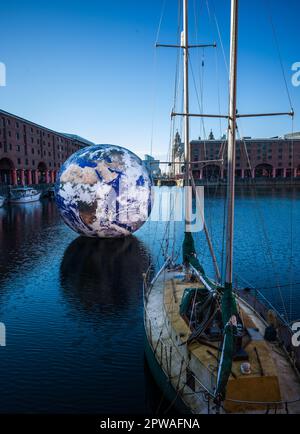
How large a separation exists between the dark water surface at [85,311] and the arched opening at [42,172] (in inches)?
2631

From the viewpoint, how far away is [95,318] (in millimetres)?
13883

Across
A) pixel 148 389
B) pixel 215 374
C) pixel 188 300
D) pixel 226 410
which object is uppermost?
pixel 188 300

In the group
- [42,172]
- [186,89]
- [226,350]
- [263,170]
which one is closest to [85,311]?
[226,350]

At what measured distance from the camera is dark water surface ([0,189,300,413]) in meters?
9.36

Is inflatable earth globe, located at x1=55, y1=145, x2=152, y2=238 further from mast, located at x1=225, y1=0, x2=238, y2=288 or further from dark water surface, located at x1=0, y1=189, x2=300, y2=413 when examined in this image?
mast, located at x1=225, y1=0, x2=238, y2=288

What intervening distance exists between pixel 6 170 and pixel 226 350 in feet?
260

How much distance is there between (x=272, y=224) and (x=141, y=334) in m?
28.1

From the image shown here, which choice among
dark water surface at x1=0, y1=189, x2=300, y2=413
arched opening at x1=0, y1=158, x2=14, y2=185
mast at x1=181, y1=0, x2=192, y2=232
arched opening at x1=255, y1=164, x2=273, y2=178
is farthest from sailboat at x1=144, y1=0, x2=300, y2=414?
arched opening at x1=255, y1=164, x2=273, y2=178

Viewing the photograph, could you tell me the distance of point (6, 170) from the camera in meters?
76.8

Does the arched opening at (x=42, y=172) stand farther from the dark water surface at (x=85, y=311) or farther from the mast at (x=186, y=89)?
the mast at (x=186, y=89)

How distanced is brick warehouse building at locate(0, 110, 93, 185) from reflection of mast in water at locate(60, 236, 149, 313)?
53.6 m

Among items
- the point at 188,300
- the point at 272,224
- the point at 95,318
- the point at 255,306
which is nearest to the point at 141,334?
the point at 95,318

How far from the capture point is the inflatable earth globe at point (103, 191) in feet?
75.7

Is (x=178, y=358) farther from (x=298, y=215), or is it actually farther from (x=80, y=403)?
(x=298, y=215)
